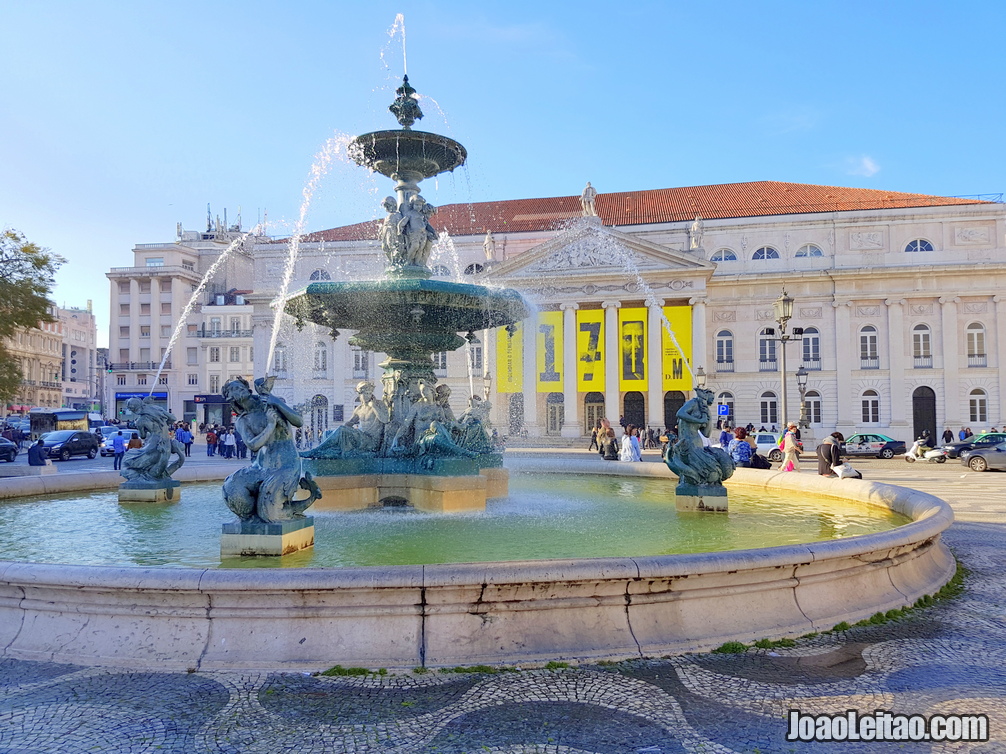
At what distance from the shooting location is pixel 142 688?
13.0 feet

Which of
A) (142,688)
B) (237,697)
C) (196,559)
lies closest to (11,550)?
(196,559)

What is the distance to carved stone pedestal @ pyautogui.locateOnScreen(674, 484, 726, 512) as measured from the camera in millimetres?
8336

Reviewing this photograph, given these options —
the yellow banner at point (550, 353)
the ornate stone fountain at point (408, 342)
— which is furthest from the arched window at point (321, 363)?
the ornate stone fountain at point (408, 342)

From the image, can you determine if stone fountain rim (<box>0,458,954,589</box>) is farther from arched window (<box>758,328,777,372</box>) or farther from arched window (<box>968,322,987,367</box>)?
arched window (<box>968,322,987,367</box>)

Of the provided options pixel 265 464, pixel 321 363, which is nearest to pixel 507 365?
pixel 321 363

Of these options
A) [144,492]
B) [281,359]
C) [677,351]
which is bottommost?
[144,492]

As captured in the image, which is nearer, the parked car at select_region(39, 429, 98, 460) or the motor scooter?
the motor scooter

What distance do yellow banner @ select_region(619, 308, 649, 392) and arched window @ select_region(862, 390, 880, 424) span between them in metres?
14.1

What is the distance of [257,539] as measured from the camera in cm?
565

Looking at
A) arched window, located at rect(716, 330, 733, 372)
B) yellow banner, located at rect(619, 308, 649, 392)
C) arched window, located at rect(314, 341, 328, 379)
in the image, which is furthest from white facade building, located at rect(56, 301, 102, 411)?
arched window, located at rect(716, 330, 733, 372)

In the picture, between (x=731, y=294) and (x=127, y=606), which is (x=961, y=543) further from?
(x=731, y=294)

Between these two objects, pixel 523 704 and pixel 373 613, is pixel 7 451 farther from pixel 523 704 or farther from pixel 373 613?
pixel 523 704

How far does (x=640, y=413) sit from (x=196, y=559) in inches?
1679

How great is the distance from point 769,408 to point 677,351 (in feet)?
25.8
